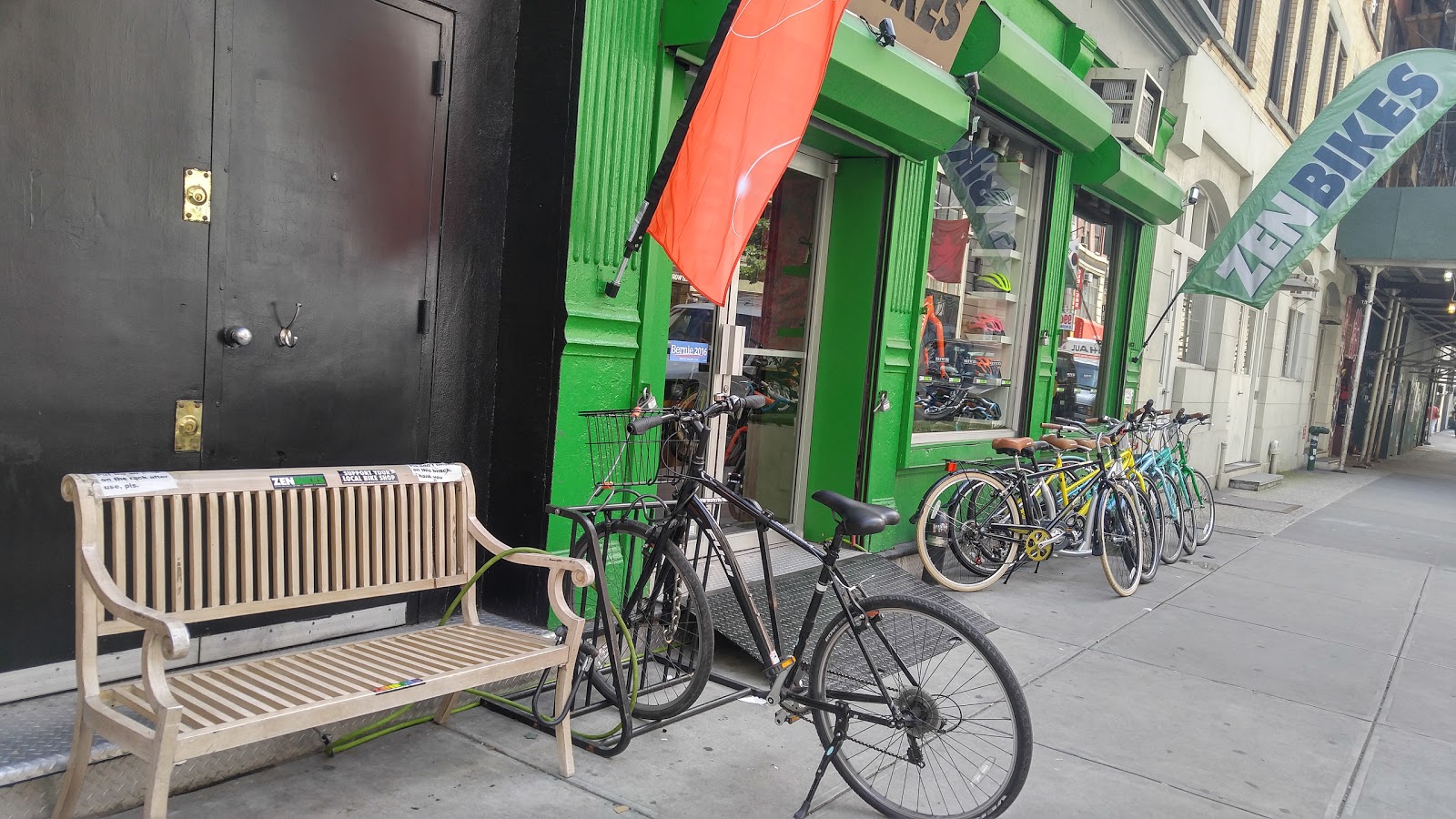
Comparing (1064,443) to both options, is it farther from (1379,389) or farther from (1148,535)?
(1379,389)

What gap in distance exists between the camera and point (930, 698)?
10.8 feet

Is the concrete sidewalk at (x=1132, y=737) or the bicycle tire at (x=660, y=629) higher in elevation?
the bicycle tire at (x=660, y=629)

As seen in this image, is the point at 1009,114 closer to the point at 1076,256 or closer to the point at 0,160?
the point at 1076,256

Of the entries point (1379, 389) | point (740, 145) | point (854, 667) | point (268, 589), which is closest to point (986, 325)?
point (740, 145)

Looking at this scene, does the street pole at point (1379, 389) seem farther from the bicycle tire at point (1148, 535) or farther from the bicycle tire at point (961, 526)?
the bicycle tire at point (961, 526)

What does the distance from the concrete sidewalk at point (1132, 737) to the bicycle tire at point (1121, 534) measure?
6.9 inches

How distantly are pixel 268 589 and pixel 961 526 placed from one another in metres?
4.67

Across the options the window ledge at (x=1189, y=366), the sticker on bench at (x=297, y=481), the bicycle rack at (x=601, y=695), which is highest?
the window ledge at (x=1189, y=366)

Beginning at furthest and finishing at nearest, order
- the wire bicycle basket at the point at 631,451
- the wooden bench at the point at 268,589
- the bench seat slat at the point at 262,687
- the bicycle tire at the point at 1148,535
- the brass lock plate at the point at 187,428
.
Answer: the bicycle tire at the point at 1148,535 → the wire bicycle basket at the point at 631,451 → the brass lock plate at the point at 187,428 → the bench seat slat at the point at 262,687 → the wooden bench at the point at 268,589

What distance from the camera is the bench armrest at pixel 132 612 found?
7.90 ft

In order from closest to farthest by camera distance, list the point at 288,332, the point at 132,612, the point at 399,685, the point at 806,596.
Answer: the point at 132,612 < the point at 399,685 < the point at 288,332 < the point at 806,596

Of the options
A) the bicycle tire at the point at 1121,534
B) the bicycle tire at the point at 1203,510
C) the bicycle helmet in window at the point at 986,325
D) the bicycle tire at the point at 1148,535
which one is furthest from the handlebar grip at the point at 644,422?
the bicycle tire at the point at 1203,510

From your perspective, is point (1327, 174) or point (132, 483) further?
point (1327, 174)

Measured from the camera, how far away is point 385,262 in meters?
4.04
